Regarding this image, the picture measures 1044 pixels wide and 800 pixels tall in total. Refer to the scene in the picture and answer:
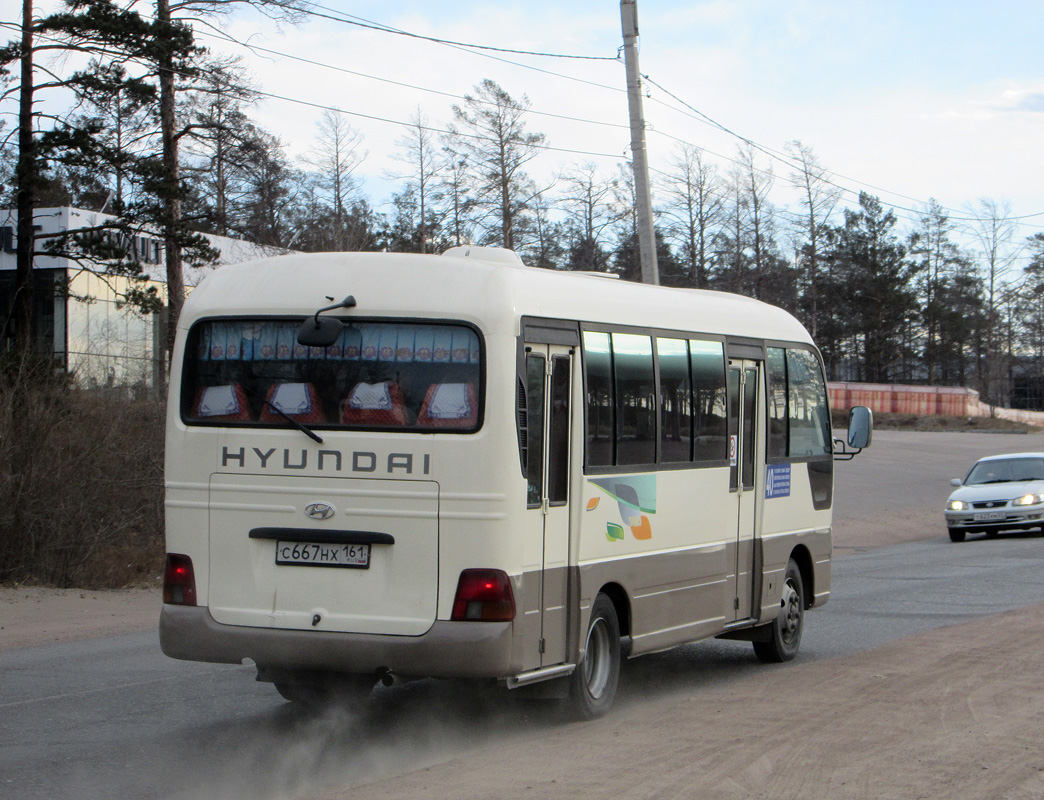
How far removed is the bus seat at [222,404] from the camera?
735cm

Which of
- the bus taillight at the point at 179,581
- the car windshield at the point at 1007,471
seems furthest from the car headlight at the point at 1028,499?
the bus taillight at the point at 179,581

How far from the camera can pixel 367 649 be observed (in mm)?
6914

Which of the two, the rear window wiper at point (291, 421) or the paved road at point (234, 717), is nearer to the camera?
the paved road at point (234, 717)

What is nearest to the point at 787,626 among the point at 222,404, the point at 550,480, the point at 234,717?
the point at 550,480

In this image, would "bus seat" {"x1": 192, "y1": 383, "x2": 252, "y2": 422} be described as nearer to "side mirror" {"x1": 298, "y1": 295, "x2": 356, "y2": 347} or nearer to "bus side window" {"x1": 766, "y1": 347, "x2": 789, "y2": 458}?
"side mirror" {"x1": 298, "y1": 295, "x2": 356, "y2": 347}

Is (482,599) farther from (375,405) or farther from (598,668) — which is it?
(598,668)

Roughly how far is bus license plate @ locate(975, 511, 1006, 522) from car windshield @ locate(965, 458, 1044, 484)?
1.06 meters

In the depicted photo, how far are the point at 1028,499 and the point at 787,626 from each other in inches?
598

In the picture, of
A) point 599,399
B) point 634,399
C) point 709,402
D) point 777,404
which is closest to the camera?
point 599,399

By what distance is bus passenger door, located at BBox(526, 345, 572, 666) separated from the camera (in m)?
7.24

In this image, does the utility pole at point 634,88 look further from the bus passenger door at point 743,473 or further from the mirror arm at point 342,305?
the mirror arm at point 342,305

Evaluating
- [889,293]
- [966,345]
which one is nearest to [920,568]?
[889,293]

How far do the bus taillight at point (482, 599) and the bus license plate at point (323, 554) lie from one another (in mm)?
555

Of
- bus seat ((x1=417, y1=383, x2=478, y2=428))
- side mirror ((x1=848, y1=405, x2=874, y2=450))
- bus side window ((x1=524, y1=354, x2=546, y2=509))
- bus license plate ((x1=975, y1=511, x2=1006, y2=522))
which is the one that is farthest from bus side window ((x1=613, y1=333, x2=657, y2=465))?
bus license plate ((x1=975, y1=511, x2=1006, y2=522))
